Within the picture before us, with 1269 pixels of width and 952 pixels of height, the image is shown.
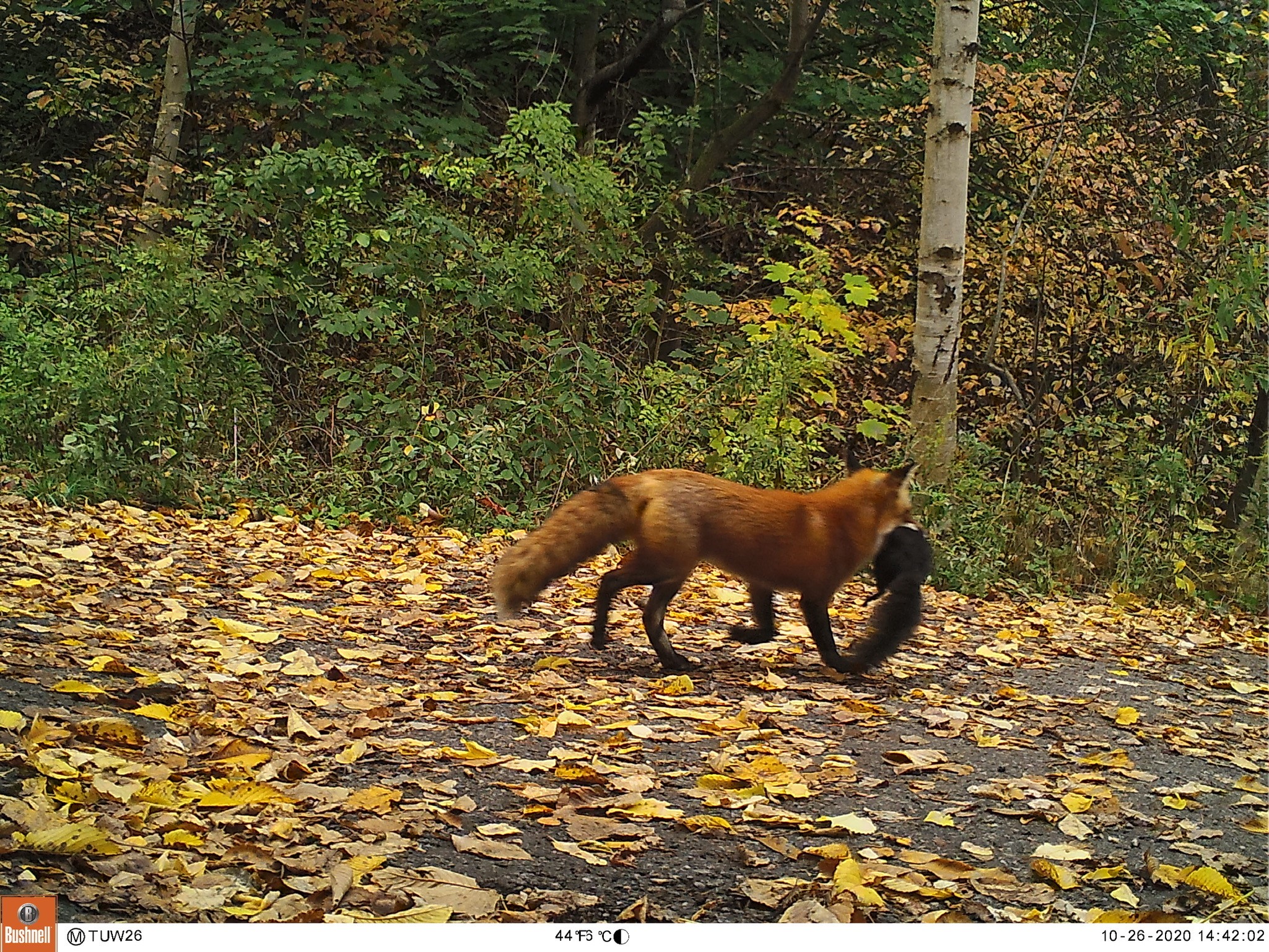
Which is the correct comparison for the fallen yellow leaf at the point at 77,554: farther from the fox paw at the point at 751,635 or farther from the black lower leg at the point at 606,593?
the fox paw at the point at 751,635

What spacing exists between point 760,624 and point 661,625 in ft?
1.87

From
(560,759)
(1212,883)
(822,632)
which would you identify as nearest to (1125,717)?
(822,632)

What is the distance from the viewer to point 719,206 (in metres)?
12.7

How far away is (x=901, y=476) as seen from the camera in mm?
5141

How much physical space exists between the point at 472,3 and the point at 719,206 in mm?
3005

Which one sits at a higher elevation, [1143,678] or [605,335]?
[605,335]

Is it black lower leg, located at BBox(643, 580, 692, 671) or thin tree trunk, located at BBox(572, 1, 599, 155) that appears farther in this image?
thin tree trunk, located at BBox(572, 1, 599, 155)

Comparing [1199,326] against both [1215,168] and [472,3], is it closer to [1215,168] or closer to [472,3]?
[1215,168]

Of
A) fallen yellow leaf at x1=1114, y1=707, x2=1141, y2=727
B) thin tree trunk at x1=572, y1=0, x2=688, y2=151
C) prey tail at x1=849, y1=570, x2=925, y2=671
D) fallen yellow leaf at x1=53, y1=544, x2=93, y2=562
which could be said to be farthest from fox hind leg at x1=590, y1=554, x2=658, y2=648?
thin tree trunk at x1=572, y1=0, x2=688, y2=151

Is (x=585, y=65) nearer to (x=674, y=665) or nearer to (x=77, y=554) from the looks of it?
(x=77, y=554)

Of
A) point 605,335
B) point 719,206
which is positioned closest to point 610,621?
point 605,335

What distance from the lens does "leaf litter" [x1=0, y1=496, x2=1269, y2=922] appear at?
291cm

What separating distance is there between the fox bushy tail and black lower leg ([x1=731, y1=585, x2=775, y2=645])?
750 mm

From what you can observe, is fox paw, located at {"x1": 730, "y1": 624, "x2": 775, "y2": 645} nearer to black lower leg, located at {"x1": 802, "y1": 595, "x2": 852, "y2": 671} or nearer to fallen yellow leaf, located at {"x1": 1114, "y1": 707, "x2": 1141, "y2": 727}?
black lower leg, located at {"x1": 802, "y1": 595, "x2": 852, "y2": 671}
